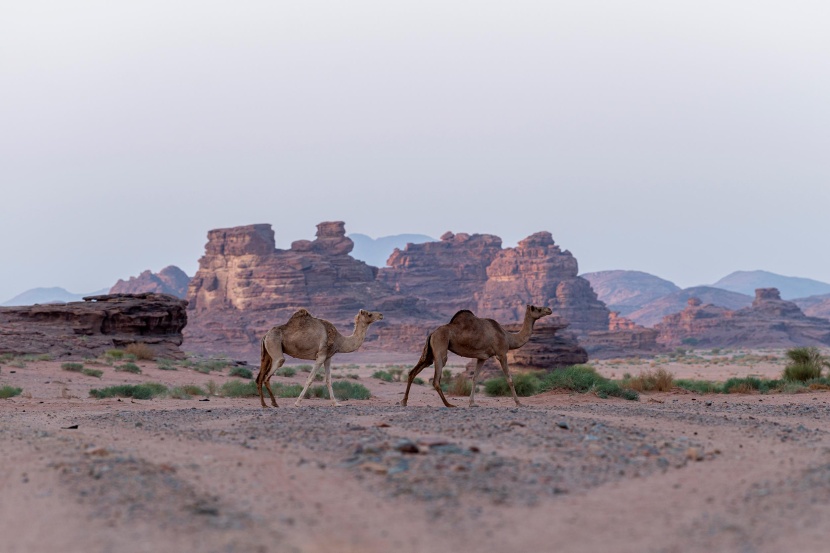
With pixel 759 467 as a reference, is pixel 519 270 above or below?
above

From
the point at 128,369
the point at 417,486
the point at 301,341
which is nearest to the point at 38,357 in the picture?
the point at 128,369

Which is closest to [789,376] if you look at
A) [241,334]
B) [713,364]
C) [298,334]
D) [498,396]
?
[498,396]

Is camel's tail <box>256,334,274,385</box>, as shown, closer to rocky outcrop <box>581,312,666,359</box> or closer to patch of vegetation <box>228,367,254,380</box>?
patch of vegetation <box>228,367,254,380</box>

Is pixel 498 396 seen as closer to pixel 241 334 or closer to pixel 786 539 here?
pixel 786 539

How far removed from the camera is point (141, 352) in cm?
4181

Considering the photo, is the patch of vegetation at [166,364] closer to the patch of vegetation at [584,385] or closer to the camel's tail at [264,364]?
the patch of vegetation at [584,385]

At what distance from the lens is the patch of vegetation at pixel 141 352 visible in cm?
4181

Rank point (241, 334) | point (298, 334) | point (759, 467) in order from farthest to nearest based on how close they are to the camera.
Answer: point (241, 334), point (298, 334), point (759, 467)

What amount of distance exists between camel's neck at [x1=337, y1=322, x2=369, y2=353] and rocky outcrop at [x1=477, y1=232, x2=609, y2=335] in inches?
4315

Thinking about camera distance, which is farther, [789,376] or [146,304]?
[146,304]

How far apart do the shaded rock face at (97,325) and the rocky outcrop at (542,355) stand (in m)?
16.0

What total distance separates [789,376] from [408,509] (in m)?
24.8

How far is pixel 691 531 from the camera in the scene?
6.68 metres

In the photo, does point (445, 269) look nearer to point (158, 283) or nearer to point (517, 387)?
point (158, 283)
